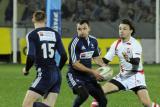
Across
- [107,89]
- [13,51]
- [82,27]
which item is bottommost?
[13,51]

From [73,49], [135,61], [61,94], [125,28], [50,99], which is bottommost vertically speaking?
[61,94]

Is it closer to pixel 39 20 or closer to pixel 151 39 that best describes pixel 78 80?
pixel 39 20

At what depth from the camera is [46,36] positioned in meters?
10.5

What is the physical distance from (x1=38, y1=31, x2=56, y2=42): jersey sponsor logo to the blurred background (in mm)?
22311

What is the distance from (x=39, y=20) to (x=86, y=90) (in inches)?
79.1

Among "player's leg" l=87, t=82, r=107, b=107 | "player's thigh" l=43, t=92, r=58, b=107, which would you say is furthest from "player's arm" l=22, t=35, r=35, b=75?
"player's leg" l=87, t=82, r=107, b=107

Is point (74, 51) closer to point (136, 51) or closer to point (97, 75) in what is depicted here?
point (97, 75)

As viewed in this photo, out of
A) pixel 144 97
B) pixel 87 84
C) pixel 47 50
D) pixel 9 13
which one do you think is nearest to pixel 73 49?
pixel 87 84

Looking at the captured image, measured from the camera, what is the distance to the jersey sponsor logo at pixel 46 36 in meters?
10.5

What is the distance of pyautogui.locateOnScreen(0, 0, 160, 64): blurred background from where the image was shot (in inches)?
1330

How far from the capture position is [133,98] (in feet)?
55.3

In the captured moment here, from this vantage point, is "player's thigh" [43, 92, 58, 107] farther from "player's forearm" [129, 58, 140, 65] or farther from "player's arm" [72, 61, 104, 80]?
"player's forearm" [129, 58, 140, 65]

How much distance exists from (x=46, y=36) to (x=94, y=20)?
25.9 meters

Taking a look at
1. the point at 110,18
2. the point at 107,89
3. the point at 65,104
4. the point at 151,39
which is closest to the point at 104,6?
the point at 110,18
